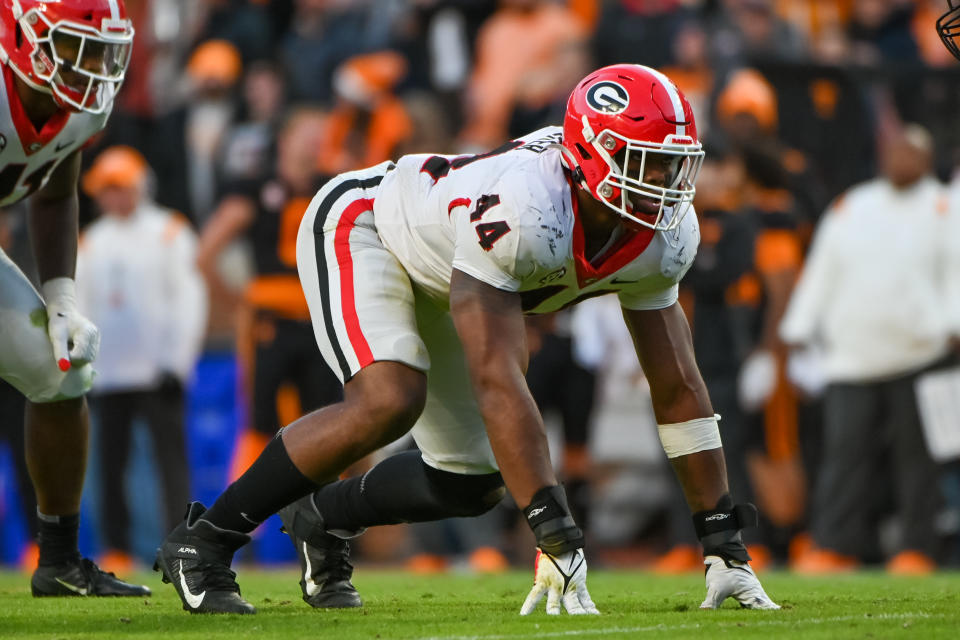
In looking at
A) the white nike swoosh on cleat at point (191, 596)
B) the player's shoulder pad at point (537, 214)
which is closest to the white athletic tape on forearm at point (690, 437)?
the player's shoulder pad at point (537, 214)

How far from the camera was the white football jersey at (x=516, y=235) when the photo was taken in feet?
15.6

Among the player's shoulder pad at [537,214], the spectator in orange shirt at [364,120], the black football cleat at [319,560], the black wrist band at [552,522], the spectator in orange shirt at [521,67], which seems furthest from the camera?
the spectator in orange shirt at [521,67]

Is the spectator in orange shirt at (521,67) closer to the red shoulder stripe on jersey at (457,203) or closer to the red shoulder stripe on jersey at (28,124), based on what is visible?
the red shoulder stripe on jersey at (28,124)

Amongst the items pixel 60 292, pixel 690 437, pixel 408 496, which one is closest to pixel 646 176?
pixel 690 437

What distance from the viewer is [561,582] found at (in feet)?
15.5

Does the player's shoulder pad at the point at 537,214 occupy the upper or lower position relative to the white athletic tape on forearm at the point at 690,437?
upper

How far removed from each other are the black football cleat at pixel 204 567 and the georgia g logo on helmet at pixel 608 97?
1.70 meters

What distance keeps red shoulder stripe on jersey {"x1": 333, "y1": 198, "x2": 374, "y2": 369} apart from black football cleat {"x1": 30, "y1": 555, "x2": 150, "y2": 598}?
1588 millimetres

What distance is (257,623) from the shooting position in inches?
194

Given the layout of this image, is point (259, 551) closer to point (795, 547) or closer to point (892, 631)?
point (795, 547)

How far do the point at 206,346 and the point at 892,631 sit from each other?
283 inches

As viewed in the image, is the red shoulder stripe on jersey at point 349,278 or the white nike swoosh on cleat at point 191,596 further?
the white nike swoosh on cleat at point 191,596

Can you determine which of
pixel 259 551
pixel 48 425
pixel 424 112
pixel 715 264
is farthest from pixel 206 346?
pixel 48 425

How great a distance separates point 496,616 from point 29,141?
2105 mm
